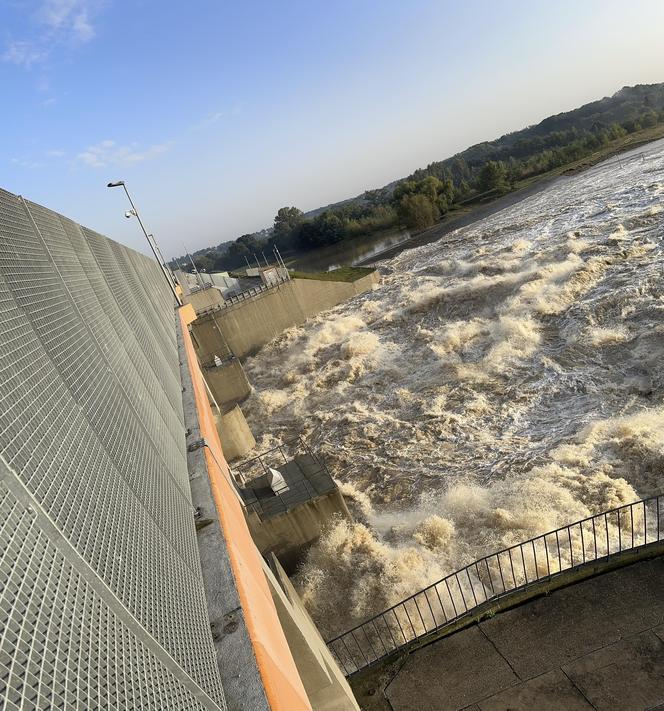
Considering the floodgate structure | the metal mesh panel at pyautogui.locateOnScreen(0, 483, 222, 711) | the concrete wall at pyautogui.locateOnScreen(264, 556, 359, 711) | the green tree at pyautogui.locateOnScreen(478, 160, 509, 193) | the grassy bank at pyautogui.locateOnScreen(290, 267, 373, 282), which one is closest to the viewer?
the metal mesh panel at pyautogui.locateOnScreen(0, 483, 222, 711)

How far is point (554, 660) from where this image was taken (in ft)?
18.0

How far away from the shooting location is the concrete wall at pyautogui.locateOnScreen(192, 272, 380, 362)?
2638cm

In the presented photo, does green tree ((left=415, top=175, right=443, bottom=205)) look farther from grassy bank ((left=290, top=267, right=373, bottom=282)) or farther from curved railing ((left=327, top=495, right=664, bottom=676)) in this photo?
curved railing ((left=327, top=495, right=664, bottom=676))

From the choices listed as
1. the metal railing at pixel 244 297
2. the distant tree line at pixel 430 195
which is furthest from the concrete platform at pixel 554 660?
the distant tree line at pixel 430 195

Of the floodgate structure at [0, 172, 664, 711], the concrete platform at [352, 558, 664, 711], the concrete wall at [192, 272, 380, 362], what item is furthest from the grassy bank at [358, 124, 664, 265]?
the concrete platform at [352, 558, 664, 711]

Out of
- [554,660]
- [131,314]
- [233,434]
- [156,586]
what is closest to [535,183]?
[233,434]

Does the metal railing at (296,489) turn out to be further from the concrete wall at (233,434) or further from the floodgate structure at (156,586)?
the concrete wall at (233,434)

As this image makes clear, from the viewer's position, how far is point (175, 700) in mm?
2318

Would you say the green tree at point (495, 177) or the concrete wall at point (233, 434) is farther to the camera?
the green tree at point (495, 177)

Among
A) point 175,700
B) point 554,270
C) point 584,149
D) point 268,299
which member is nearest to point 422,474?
point 175,700

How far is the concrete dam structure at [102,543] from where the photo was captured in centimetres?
183

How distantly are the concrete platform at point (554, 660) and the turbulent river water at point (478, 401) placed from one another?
352 cm

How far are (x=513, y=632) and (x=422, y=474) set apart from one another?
7045 millimetres

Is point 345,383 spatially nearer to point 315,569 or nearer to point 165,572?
point 315,569
